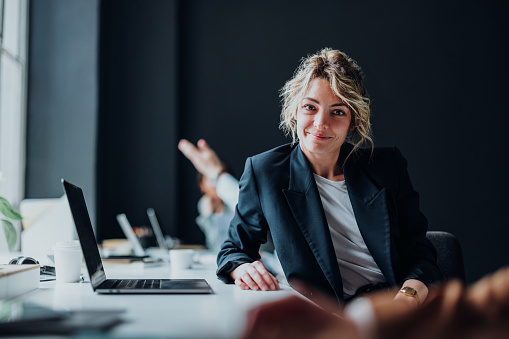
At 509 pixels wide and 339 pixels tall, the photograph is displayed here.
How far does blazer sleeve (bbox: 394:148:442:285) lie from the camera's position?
1.56 m

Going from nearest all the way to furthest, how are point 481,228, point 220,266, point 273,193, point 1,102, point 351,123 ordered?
point 220,266
point 273,193
point 351,123
point 1,102
point 481,228

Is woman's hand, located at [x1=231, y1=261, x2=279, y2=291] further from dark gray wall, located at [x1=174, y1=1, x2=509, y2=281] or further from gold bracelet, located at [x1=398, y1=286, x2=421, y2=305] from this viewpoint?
dark gray wall, located at [x1=174, y1=1, x2=509, y2=281]

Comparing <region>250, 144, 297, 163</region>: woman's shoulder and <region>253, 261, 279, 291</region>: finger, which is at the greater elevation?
<region>250, 144, 297, 163</region>: woman's shoulder

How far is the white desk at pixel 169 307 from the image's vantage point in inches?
30.8

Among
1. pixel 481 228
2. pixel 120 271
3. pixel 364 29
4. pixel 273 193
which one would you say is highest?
pixel 364 29

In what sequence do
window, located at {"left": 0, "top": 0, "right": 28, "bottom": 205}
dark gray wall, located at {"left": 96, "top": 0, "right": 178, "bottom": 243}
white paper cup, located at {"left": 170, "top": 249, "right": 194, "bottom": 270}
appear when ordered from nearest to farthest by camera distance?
white paper cup, located at {"left": 170, "top": 249, "right": 194, "bottom": 270}, window, located at {"left": 0, "top": 0, "right": 28, "bottom": 205}, dark gray wall, located at {"left": 96, "top": 0, "right": 178, "bottom": 243}

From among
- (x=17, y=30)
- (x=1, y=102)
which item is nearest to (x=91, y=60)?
(x=17, y=30)

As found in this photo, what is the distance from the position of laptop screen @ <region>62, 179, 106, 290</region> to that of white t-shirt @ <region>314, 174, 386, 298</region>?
2.66ft

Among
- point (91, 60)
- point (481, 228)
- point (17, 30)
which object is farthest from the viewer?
point (481, 228)

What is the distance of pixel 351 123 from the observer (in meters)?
1.82

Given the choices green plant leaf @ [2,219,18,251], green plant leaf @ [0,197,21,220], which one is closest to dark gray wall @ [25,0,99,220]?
green plant leaf @ [2,219,18,251]

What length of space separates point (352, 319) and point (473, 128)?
5.14m

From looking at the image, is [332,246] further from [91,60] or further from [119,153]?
[119,153]

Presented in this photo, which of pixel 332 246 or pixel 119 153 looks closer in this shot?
pixel 332 246
